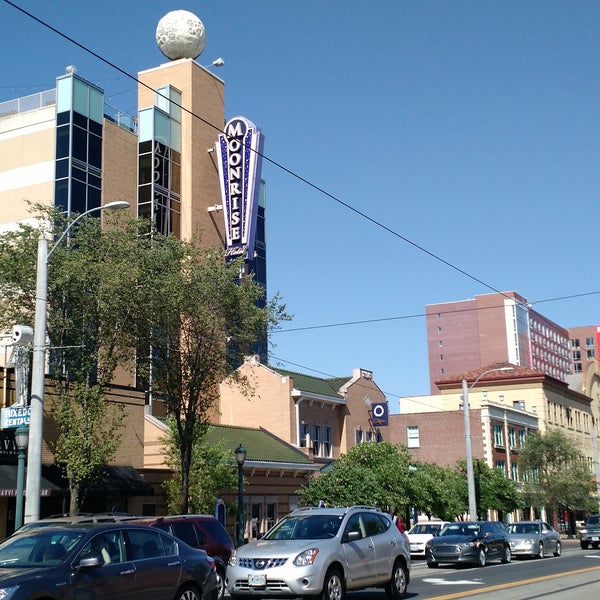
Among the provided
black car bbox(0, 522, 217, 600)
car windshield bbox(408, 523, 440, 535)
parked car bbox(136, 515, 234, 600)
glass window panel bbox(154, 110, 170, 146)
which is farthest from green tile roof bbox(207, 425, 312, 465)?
black car bbox(0, 522, 217, 600)

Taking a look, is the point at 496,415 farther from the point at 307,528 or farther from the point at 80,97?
the point at 307,528

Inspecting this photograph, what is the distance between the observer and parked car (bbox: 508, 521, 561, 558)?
109 ft

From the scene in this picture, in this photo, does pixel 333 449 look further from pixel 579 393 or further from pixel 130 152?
pixel 579 393

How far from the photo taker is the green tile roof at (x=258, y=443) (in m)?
40.5

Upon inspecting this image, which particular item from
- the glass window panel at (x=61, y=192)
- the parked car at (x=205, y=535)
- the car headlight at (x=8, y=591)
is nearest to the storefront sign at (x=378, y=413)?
the glass window panel at (x=61, y=192)

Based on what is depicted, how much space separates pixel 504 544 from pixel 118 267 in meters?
15.8

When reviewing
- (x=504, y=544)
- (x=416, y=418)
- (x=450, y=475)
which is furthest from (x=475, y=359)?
(x=504, y=544)

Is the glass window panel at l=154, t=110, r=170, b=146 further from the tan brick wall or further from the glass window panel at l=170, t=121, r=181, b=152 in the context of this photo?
the tan brick wall

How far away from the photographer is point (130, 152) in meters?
48.5

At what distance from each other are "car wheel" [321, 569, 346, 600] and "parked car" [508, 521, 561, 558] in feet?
64.5

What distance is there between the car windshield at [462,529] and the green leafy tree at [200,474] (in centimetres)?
994

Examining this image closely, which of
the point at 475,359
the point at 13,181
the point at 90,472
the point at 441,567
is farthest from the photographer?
the point at 475,359

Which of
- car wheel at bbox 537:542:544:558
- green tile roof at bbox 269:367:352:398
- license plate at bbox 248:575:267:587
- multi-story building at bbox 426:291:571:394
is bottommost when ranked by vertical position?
car wheel at bbox 537:542:544:558

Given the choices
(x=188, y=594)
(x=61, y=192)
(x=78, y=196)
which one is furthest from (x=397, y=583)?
(x=61, y=192)
